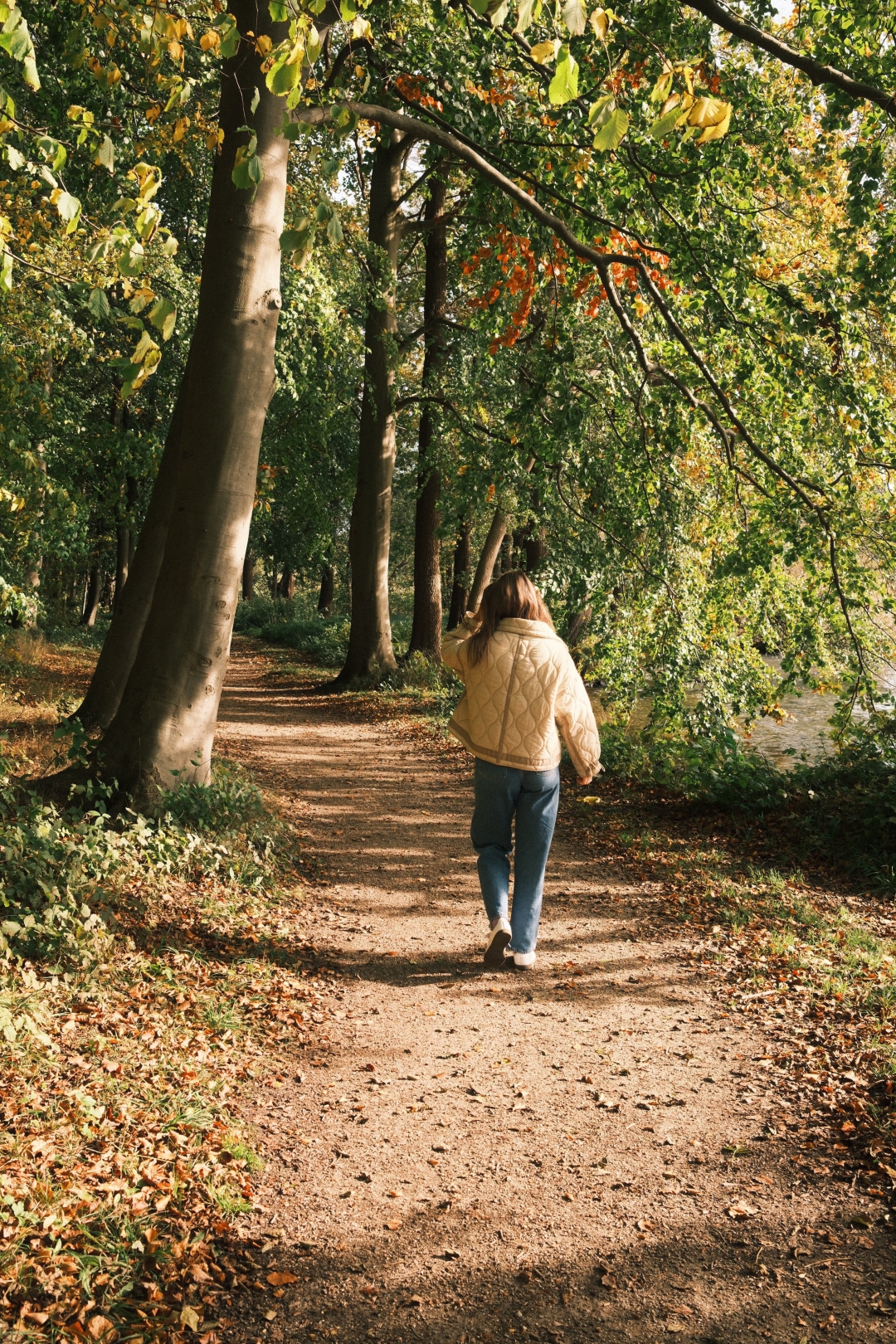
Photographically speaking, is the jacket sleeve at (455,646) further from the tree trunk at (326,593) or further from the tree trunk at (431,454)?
the tree trunk at (326,593)

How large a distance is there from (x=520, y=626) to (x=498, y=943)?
1.80 metres

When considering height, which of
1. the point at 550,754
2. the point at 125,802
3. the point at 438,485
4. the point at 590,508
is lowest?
the point at 125,802

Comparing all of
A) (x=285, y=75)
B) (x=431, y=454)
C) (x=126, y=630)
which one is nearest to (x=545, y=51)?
(x=285, y=75)

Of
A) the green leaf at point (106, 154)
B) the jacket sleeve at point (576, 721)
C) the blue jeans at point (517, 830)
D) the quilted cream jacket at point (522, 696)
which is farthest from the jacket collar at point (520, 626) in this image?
the green leaf at point (106, 154)

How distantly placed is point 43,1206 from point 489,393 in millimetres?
14024

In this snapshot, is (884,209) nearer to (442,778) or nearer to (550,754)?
(550,754)

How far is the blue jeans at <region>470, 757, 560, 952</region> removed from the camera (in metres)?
5.31

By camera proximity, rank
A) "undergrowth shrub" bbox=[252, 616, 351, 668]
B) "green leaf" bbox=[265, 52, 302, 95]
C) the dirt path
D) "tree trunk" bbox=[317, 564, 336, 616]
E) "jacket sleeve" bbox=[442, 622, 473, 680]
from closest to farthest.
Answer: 1. "green leaf" bbox=[265, 52, 302, 95]
2. the dirt path
3. "jacket sleeve" bbox=[442, 622, 473, 680]
4. "undergrowth shrub" bbox=[252, 616, 351, 668]
5. "tree trunk" bbox=[317, 564, 336, 616]

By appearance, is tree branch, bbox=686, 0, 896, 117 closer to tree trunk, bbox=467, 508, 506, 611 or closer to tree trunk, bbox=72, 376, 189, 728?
tree trunk, bbox=72, 376, 189, 728

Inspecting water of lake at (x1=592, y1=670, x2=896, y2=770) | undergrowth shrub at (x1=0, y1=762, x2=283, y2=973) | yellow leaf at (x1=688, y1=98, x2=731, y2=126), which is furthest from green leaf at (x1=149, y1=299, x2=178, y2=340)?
water of lake at (x1=592, y1=670, x2=896, y2=770)

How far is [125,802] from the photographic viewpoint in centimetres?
641

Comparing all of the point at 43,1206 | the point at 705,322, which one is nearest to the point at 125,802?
the point at 43,1206

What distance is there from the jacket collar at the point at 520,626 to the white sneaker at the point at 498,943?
Result: 160 cm

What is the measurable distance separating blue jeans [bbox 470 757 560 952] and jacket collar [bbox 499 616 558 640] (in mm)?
742
